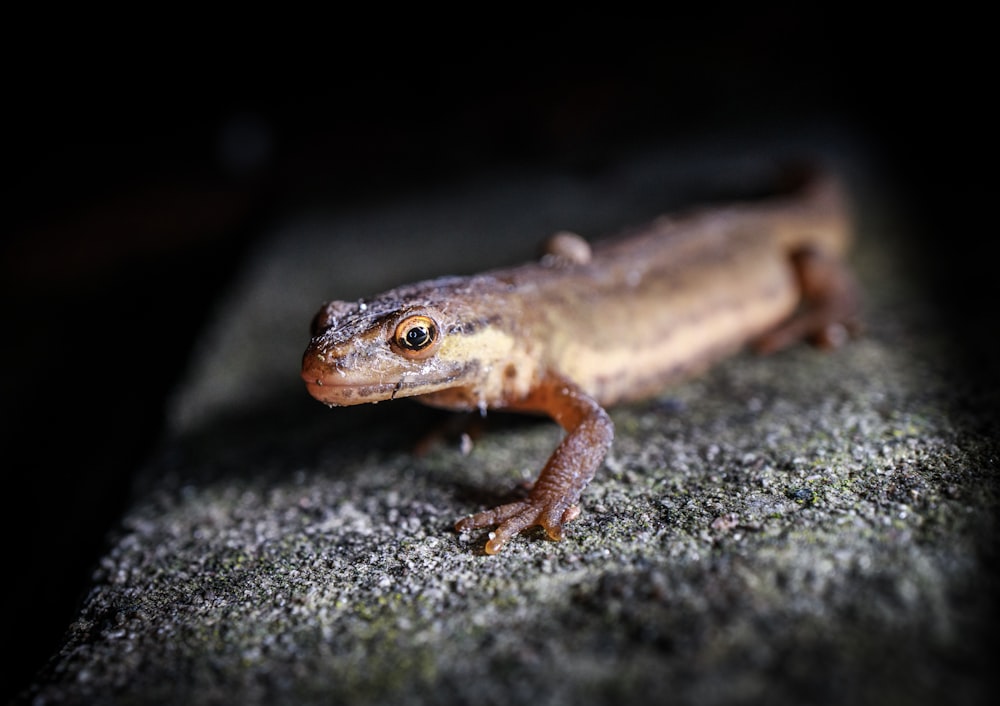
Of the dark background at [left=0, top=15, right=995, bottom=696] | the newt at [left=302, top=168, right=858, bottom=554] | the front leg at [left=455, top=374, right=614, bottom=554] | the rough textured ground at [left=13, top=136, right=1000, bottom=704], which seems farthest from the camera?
the dark background at [left=0, top=15, right=995, bottom=696]

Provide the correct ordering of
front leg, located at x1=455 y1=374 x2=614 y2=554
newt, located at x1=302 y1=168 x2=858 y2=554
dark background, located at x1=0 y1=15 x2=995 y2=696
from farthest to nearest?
dark background, located at x1=0 y1=15 x2=995 y2=696 < newt, located at x1=302 y1=168 x2=858 y2=554 < front leg, located at x1=455 y1=374 x2=614 y2=554

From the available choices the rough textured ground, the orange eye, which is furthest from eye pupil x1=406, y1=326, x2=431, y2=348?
the rough textured ground

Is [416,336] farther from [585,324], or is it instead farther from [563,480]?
[585,324]

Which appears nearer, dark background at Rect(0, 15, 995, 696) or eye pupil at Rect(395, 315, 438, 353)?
eye pupil at Rect(395, 315, 438, 353)

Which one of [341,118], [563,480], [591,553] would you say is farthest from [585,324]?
[341,118]

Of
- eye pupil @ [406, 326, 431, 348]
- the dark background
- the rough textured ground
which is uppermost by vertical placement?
the dark background

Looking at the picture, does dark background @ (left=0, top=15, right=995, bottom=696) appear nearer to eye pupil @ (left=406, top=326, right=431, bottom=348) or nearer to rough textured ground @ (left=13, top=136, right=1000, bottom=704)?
rough textured ground @ (left=13, top=136, right=1000, bottom=704)

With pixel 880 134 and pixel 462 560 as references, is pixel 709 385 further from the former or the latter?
pixel 880 134

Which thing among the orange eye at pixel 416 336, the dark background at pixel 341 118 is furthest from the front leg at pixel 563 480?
the dark background at pixel 341 118
